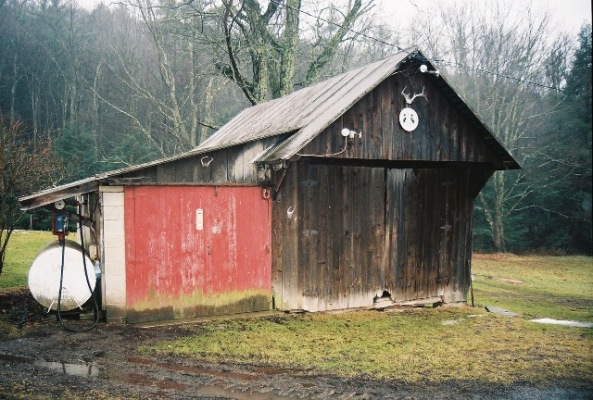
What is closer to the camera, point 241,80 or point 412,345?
point 412,345

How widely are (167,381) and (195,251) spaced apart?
3.45 m

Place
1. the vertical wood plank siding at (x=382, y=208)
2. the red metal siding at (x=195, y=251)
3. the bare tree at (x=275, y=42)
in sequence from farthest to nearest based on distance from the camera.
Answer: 1. the bare tree at (x=275, y=42)
2. the vertical wood plank siding at (x=382, y=208)
3. the red metal siding at (x=195, y=251)

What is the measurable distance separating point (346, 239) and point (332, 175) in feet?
4.85

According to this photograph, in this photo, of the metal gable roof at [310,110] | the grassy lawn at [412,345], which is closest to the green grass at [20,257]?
the metal gable roof at [310,110]

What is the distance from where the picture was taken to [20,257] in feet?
53.7

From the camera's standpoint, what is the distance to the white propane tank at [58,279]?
9.16 m

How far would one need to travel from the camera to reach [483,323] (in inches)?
407

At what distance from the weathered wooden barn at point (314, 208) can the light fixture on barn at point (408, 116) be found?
0.08 ft

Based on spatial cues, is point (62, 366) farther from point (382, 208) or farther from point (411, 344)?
point (382, 208)

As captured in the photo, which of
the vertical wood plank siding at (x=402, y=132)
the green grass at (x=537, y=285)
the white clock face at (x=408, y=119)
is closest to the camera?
the vertical wood plank siding at (x=402, y=132)

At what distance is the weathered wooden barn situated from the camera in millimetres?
9164

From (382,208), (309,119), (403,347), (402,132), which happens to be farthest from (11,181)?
(403,347)

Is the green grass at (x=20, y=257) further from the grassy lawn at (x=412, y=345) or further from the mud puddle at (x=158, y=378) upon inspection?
the grassy lawn at (x=412, y=345)

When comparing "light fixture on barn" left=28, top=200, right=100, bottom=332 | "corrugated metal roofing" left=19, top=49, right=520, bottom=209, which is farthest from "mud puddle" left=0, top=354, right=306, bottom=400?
"corrugated metal roofing" left=19, top=49, right=520, bottom=209
